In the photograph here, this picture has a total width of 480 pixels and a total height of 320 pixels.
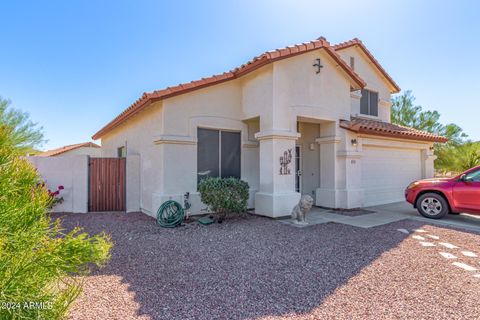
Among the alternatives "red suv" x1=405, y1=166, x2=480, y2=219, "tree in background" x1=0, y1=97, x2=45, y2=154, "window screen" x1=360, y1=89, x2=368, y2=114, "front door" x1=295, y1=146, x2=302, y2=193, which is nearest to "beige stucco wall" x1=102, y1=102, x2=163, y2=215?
"tree in background" x1=0, y1=97, x2=45, y2=154

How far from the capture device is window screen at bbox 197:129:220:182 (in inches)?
337

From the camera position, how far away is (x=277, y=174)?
8039 mm

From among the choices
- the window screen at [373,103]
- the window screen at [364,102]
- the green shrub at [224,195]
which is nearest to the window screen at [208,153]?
the green shrub at [224,195]

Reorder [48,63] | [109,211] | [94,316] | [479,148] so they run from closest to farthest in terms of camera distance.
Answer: [94,316] → [109,211] → [48,63] → [479,148]

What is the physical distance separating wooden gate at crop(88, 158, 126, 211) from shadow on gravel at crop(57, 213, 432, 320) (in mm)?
2383

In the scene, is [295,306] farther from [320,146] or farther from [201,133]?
[320,146]

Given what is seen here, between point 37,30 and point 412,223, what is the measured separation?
47.0ft

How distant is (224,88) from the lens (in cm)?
903

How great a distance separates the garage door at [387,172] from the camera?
1083cm

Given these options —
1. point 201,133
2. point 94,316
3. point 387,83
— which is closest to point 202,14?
point 201,133

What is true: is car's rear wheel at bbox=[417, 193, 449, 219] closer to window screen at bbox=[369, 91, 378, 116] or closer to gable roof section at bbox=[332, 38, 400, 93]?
window screen at bbox=[369, 91, 378, 116]

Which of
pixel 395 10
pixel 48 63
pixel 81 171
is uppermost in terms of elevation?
pixel 395 10

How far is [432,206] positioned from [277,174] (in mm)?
5357

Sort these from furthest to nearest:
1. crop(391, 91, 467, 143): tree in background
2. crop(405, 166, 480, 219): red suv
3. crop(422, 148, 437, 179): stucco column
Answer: crop(391, 91, 467, 143): tree in background < crop(422, 148, 437, 179): stucco column < crop(405, 166, 480, 219): red suv
